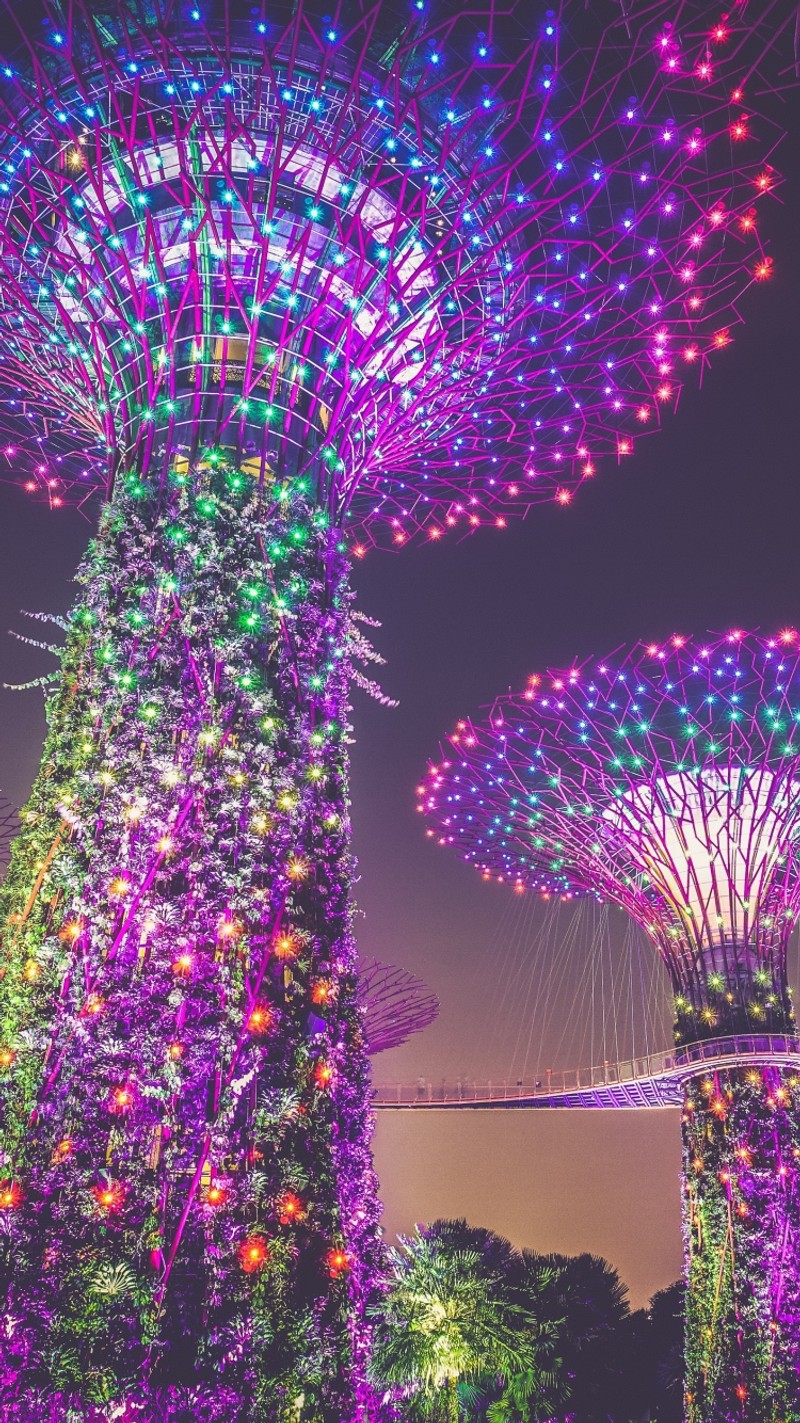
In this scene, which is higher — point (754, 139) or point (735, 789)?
point (754, 139)

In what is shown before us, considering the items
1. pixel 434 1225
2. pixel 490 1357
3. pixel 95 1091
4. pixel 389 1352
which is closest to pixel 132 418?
pixel 95 1091

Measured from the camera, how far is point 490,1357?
1634cm

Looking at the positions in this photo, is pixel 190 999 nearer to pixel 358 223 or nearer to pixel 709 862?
pixel 358 223

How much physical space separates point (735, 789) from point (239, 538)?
13658 millimetres

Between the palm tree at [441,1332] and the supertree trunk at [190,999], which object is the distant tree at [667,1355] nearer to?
the palm tree at [441,1332]

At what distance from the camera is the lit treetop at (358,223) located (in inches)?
352

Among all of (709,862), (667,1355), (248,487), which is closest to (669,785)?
(709,862)

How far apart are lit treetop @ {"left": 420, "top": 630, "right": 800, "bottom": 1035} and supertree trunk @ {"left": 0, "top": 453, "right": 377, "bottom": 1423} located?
31.3 feet

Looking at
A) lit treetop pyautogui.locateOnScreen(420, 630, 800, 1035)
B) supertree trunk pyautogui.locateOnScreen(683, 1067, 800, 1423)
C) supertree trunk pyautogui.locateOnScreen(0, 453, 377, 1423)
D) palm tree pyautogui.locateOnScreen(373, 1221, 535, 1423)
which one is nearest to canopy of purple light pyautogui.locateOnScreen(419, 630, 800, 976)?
lit treetop pyautogui.locateOnScreen(420, 630, 800, 1035)

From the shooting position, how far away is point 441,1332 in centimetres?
1579

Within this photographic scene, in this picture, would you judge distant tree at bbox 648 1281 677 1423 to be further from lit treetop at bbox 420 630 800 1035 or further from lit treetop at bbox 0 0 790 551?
lit treetop at bbox 0 0 790 551

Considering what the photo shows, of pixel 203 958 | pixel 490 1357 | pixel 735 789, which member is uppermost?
pixel 735 789

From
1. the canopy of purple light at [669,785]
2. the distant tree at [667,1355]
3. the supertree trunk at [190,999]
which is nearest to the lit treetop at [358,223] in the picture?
the supertree trunk at [190,999]

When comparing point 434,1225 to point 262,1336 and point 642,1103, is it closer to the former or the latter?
point 642,1103
